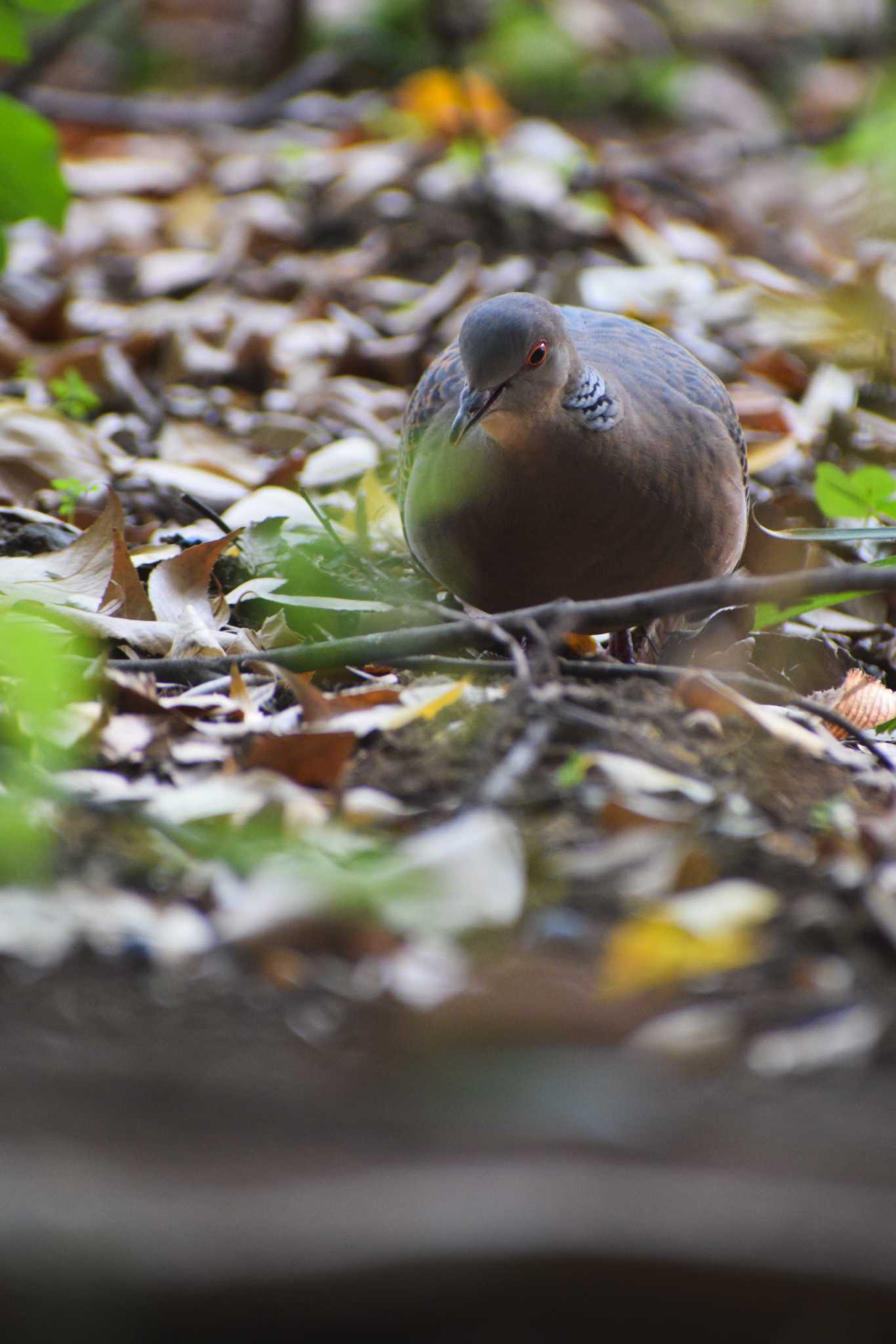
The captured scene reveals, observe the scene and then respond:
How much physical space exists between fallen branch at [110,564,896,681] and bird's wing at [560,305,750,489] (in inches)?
50.4

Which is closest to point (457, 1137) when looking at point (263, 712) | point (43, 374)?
point (263, 712)

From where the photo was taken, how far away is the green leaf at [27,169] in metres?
2.68

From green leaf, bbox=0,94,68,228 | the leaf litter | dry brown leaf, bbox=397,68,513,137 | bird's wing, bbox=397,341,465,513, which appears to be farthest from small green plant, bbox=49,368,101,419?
dry brown leaf, bbox=397,68,513,137

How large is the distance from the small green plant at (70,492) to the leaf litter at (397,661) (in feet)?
0.09

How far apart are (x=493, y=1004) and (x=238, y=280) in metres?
5.07

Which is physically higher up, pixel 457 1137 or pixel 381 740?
pixel 457 1137

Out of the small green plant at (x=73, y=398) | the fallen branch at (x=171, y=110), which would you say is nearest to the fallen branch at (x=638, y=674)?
the small green plant at (x=73, y=398)

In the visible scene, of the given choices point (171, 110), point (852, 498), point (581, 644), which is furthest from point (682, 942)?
point (171, 110)

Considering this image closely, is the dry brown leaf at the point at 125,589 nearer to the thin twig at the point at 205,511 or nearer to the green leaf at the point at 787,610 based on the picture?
the thin twig at the point at 205,511

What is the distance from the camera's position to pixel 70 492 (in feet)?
13.3

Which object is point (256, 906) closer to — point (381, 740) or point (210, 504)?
point (381, 740)

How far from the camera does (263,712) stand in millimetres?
2922

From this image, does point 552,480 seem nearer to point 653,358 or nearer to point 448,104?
point 653,358

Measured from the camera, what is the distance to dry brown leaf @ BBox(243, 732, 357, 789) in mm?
2562
